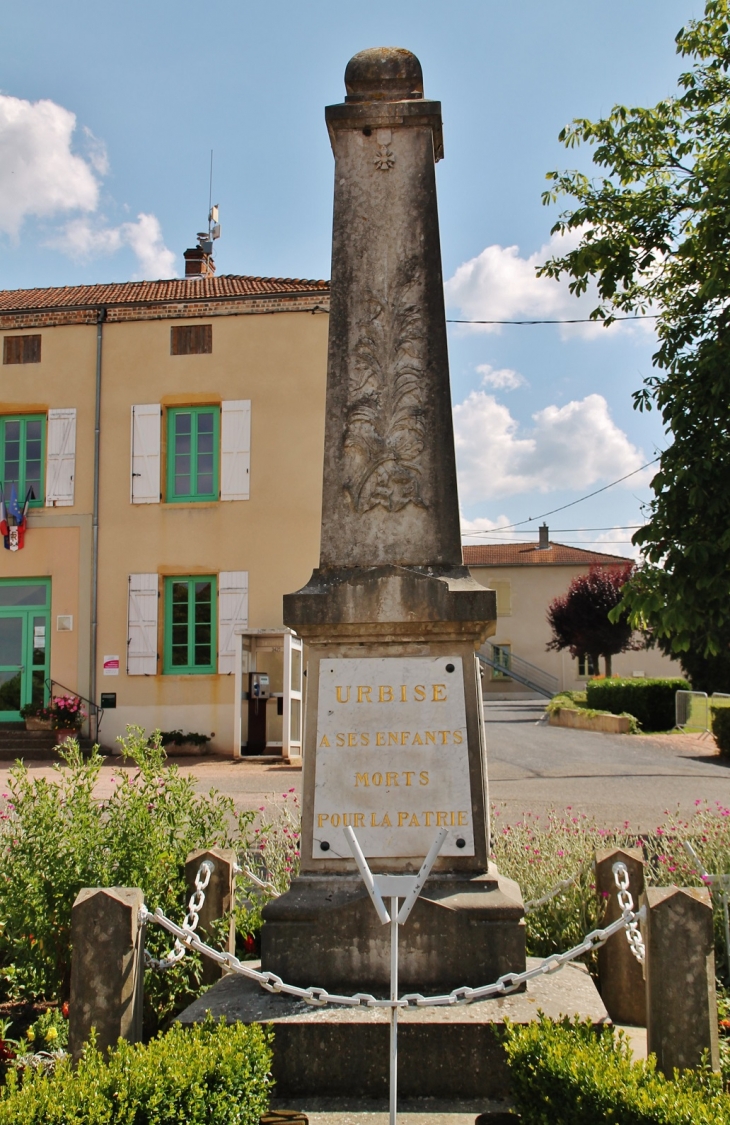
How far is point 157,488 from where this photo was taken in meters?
17.4

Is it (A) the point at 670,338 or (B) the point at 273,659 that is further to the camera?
(B) the point at 273,659

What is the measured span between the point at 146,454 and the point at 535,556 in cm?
3079

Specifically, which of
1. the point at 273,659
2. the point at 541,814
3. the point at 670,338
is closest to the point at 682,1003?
the point at 670,338

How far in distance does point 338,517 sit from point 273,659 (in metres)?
13.2

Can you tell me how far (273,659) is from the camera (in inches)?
680

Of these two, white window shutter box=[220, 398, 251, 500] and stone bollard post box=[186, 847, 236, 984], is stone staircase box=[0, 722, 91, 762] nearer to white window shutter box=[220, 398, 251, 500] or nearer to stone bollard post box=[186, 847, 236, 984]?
white window shutter box=[220, 398, 251, 500]

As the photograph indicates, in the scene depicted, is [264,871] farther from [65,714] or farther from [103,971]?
[65,714]

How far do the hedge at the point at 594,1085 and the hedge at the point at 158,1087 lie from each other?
0.74 m

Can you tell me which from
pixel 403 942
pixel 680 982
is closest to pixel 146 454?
pixel 403 942

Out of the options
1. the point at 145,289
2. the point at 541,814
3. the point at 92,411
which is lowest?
the point at 541,814

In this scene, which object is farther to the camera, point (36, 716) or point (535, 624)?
point (535, 624)

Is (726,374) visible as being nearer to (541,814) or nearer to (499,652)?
(541,814)

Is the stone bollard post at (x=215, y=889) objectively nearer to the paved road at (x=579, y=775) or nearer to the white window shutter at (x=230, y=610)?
the paved road at (x=579, y=775)

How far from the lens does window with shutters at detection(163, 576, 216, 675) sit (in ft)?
55.8
